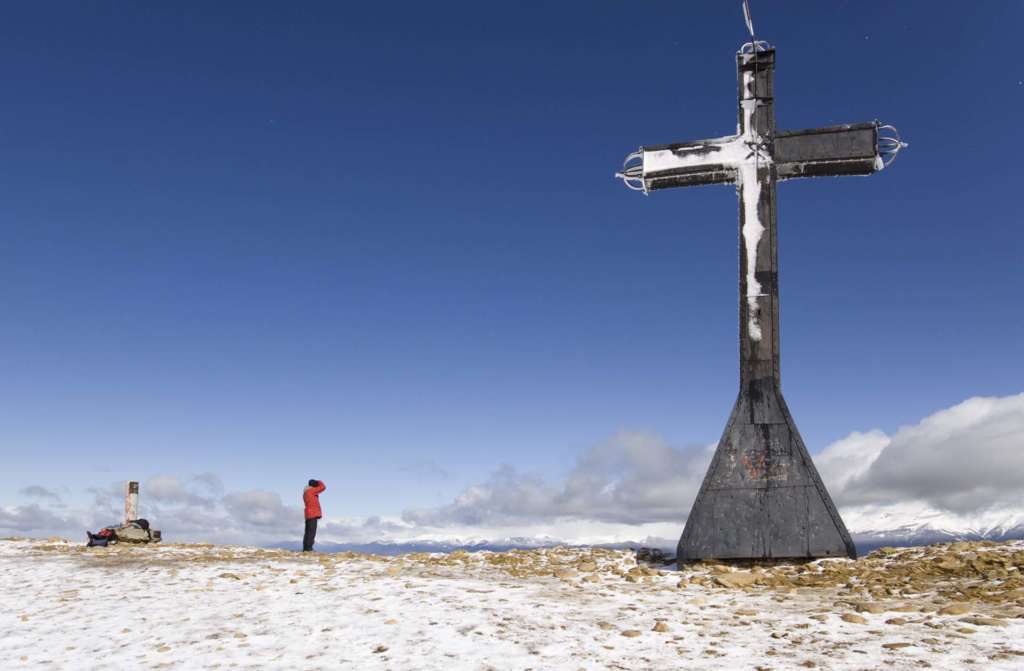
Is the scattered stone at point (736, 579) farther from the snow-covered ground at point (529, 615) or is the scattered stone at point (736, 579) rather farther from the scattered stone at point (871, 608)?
the scattered stone at point (871, 608)

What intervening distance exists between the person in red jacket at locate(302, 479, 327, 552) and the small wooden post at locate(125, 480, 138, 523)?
7214mm

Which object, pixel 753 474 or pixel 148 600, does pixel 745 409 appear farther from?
pixel 148 600

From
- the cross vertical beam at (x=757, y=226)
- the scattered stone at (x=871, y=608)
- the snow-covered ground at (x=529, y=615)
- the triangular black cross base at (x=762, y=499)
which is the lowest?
the snow-covered ground at (x=529, y=615)

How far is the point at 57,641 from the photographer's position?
9484mm

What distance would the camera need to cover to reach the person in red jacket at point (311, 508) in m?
19.8

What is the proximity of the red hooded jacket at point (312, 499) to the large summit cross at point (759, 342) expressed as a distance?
1040cm

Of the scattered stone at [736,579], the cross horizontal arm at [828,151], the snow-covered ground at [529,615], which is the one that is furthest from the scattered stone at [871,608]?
the cross horizontal arm at [828,151]

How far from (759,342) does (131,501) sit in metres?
19.7

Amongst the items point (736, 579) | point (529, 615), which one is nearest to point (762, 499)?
point (736, 579)

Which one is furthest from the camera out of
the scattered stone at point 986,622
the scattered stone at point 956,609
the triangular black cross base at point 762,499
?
the triangular black cross base at point 762,499

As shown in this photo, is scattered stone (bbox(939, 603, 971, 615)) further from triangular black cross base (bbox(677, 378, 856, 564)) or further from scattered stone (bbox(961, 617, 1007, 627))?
triangular black cross base (bbox(677, 378, 856, 564))

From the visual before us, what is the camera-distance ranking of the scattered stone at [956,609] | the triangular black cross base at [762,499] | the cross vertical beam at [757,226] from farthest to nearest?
1. the cross vertical beam at [757,226]
2. the triangular black cross base at [762,499]
3. the scattered stone at [956,609]

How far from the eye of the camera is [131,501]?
23.8 metres

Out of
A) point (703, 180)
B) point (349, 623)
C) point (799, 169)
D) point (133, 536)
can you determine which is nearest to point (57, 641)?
point (349, 623)
